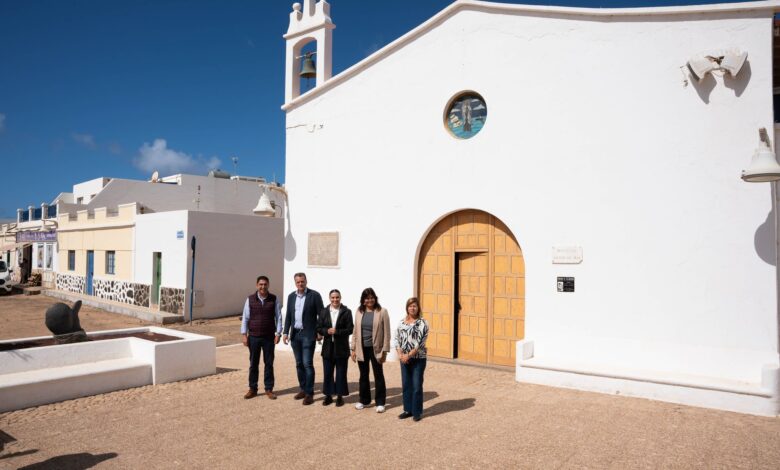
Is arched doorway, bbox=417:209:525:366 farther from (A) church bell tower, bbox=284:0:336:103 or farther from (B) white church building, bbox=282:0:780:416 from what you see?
(A) church bell tower, bbox=284:0:336:103

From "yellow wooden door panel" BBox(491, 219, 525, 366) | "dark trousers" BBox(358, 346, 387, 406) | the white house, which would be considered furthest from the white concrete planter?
"yellow wooden door panel" BBox(491, 219, 525, 366)

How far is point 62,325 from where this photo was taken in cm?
823

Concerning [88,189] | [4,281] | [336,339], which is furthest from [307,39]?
[88,189]

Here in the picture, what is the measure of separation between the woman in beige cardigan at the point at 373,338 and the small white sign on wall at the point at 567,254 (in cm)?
316

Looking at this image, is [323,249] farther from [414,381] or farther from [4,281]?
[4,281]

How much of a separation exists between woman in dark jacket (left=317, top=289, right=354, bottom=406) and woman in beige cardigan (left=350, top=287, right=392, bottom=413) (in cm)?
18

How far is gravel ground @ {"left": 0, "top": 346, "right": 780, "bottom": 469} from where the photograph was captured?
16.5ft

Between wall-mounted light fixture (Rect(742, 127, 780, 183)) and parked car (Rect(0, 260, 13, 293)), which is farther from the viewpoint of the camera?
parked car (Rect(0, 260, 13, 293))

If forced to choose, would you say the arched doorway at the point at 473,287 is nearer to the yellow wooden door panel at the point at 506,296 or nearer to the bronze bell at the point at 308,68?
the yellow wooden door panel at the point at 506,296

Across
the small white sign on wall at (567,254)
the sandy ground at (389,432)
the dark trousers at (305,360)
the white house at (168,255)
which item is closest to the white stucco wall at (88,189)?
the white house at (168,255)

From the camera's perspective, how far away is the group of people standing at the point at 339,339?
6211mm

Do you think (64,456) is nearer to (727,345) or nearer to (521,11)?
(727,345)

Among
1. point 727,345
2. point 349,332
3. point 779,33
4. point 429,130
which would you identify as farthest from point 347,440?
point 779,33

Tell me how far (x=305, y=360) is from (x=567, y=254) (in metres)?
4.27
